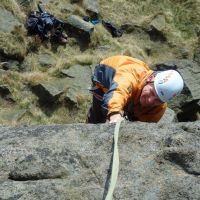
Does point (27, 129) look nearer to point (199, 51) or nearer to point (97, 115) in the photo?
point (97, 115)

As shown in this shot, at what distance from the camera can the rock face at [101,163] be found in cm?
427

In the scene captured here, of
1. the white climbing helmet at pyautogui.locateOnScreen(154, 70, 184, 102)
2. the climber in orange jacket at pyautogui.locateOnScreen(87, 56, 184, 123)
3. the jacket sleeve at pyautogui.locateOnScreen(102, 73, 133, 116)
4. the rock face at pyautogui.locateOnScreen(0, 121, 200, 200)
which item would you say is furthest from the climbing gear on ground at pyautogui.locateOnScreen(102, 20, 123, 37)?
the rock face at pyautogui.locateOnScreen(0, 121, 200, 200)

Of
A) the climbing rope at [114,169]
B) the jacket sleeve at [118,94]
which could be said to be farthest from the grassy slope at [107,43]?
the climbing rope at [114,169]

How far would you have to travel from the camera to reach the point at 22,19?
60.1 feet

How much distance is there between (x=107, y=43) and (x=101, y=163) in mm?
15471

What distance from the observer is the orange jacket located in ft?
18.8

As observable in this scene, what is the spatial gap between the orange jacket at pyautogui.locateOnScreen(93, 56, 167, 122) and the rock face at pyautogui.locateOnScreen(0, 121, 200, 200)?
708 mm

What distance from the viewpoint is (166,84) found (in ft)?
20.6

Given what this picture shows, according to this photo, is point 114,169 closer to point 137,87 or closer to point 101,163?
point 101,163

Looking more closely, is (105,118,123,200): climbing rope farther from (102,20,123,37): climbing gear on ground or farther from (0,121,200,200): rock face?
(102,20,123,37): climbing gear on ground

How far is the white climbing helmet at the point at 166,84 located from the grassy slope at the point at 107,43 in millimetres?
8391

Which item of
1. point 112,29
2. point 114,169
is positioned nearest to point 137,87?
point 114,169

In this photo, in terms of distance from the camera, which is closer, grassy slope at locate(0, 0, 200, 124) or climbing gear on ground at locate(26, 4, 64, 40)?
grassy slope at locate(0, 0, 200, 124)

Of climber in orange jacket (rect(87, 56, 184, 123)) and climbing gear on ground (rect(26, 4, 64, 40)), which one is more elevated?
climber in orange jacket (rect(87, 56, 184, 123))
